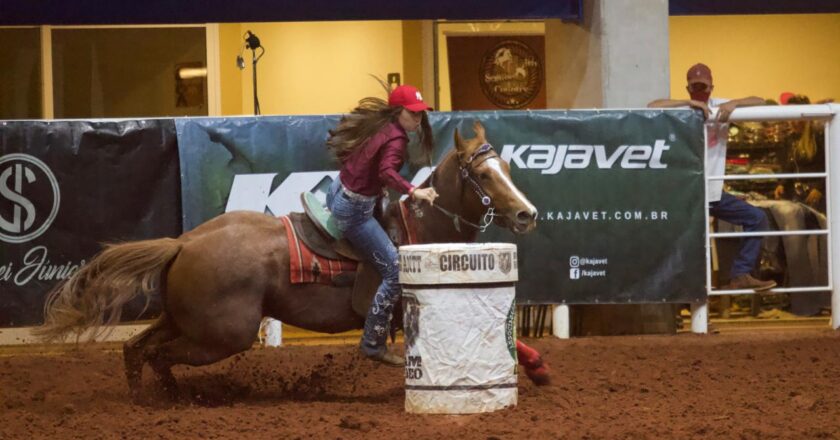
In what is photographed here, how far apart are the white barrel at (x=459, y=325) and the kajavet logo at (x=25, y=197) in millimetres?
4443

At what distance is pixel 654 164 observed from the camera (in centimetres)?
1094

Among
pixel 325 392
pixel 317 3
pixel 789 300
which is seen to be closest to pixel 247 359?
pixel 325 392

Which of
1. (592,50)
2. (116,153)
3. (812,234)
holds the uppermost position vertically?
(592,50)

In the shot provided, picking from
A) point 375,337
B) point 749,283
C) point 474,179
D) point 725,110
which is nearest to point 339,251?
point 375,337

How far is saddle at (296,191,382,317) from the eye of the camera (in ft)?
25.9

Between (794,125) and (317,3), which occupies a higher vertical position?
(317,3)

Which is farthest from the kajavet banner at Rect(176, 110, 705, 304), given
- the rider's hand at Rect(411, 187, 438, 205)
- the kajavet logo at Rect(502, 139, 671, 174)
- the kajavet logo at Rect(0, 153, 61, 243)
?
the rider's hand at Rect(411, 187, 438, 205)

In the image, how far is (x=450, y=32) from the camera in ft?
52.9

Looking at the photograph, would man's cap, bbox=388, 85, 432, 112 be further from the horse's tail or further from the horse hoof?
the horse hoof

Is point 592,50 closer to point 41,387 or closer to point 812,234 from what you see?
point 812,234

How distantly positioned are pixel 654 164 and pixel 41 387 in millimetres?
5286

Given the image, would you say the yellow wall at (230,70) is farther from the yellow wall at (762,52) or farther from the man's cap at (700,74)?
the man's cap at (700,74)

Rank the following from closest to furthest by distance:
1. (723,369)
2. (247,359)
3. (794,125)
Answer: (723,369)
(247,359)
(794,125)

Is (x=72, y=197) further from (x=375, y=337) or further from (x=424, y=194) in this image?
(x=424, y=194)
